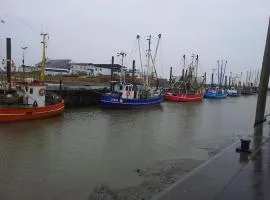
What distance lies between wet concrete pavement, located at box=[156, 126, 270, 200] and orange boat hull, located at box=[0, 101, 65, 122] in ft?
64.7

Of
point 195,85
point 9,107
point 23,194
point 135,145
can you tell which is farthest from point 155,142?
point 195,85

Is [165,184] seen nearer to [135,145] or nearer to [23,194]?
[23,194]

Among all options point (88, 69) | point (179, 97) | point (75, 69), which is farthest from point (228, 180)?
point (88, 69)

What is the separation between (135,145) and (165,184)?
8460 mm

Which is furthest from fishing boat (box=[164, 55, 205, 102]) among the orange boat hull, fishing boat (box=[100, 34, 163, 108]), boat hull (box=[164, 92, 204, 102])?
the orange boat hull

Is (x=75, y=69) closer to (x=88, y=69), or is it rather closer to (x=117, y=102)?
(x=88, y=69)

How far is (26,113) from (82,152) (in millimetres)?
13681

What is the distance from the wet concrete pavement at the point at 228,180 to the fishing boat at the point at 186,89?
53.8 meters

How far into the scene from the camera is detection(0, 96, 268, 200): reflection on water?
12.5 m

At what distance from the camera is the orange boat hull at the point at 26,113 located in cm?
2861

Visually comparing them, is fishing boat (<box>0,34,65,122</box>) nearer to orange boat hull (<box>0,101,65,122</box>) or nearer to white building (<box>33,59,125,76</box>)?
orange boat hull (<box>0,101,65,122</box>)

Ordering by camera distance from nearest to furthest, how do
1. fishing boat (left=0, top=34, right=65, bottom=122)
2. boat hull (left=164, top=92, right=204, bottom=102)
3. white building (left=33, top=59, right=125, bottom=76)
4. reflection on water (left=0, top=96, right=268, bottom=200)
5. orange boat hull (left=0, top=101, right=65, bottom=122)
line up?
reflection on water (left=0, top=96, right=268, bottom=200) → orange boat hull (left=0, top=101, right=65, bottom=122) → fishing boat (left=0, top=34, right=65, bottom=122) → boat hull (left=164, top=92, right=204, bottom=102) → white building (left=33, top=59, right=125, bottom=76)

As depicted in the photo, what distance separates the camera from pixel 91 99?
1954 inches

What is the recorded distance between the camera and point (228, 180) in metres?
9.84
